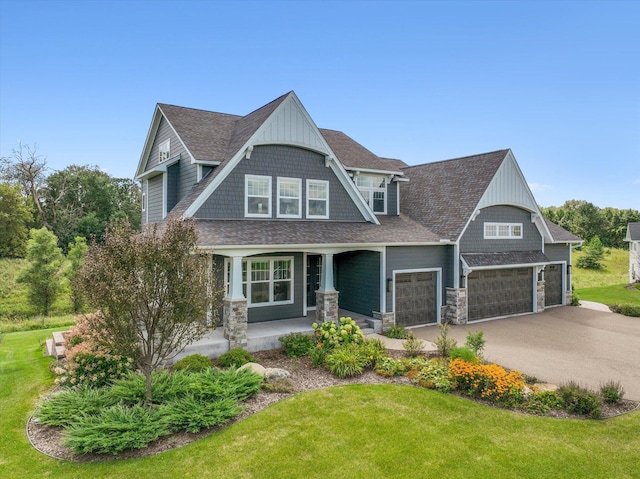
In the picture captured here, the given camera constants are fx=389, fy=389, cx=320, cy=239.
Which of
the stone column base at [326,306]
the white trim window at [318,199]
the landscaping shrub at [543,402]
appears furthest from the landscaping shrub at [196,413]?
the white trim window at [318,199]

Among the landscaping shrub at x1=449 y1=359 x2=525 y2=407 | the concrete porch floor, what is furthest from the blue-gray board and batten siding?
the landscaping shrub at x1=449 y1=359 x2=525 y2=407

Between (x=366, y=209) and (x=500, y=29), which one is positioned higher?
(x=500, y=29)

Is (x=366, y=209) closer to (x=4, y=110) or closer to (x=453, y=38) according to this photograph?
(x=453, y=38)

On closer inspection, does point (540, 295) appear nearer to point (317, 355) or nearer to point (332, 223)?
point (332, 223)

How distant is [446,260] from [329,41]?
45.7 feet

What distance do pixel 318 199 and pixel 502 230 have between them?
9177 mm

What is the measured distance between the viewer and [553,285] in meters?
20.6

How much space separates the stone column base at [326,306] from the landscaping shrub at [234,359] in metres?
3.58

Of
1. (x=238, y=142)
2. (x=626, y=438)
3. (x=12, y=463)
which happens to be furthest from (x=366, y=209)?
(x=12, y=463)

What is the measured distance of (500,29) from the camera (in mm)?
19094

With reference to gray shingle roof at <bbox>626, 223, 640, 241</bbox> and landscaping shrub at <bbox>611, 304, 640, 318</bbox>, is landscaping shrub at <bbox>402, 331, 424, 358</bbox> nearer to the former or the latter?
landscaping shrub at <bbox>611, 304, 640, 318</bbox>

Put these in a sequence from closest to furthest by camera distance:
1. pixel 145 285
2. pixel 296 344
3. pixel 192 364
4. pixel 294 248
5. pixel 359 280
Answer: pixel 145 285, pixel 192 364, pixel 296 344, pixel 294 248, pixel 359 280

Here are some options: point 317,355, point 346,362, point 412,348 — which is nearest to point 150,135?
point 317,355

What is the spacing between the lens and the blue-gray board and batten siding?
44.0 feet
